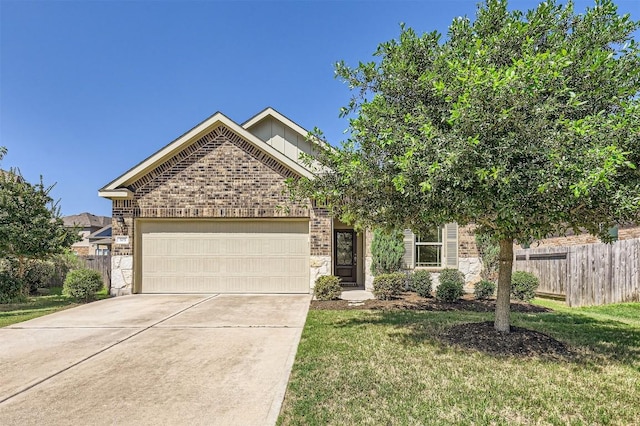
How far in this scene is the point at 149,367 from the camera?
4.84m

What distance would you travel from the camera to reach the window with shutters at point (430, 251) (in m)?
12.1

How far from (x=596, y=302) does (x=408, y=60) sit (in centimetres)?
914

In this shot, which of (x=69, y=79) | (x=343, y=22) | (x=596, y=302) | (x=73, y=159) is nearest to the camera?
(x=596, y=302)

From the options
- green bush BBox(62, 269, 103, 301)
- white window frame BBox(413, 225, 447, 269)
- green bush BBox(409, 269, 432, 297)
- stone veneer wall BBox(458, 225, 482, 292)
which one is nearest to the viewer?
green bush BBox(62, 269, 103, 301)

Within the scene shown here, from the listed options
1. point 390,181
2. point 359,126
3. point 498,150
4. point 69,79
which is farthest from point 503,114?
point 69,79

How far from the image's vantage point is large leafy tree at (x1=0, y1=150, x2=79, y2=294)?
10.8 m

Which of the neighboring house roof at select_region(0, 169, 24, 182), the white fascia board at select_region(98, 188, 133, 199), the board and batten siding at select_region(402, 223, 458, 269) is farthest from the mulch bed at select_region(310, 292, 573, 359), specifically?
the neighboring house roof at select_region(0, 169, 24, 182)

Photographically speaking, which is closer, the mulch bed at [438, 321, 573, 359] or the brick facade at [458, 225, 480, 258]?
the mulch bed at [438, 321, 573, 359]

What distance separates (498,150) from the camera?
4.36 meters

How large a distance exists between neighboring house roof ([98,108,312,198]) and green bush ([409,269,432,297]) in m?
4.50

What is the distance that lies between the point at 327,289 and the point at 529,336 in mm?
5507

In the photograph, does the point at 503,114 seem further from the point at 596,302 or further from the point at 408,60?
the point at 596,302

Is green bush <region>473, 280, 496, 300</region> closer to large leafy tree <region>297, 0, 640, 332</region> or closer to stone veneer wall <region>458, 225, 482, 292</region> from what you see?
stone veneer wall <region>458, 225, 482, 292</region>

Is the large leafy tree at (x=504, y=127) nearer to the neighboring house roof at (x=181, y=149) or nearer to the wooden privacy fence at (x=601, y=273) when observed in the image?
the neighboring house roof at (x=181, y=149)
